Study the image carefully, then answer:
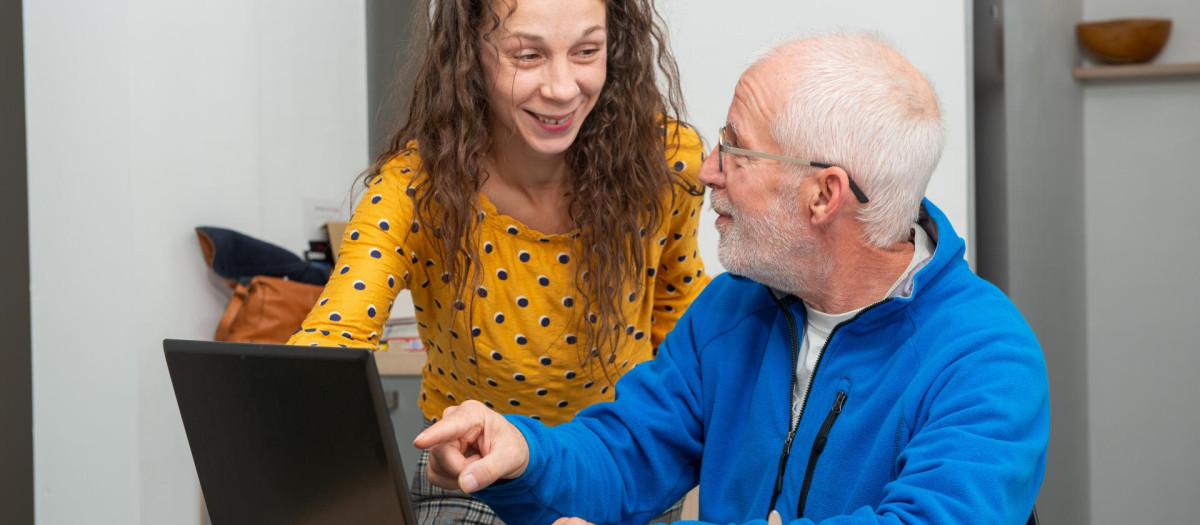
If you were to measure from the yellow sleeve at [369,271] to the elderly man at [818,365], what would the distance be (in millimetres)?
261


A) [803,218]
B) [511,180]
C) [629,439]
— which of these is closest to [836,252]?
[803,218]

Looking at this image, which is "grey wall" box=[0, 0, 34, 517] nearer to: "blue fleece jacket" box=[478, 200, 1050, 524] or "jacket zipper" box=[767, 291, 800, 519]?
"blue fleece jacket" box=[478, 200, 1050, 524]

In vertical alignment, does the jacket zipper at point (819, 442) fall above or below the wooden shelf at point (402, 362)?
above

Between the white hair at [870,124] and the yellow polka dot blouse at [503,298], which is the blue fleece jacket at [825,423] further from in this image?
the yellow polka dot blouse at [503,298]

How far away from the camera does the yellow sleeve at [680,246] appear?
1665mm

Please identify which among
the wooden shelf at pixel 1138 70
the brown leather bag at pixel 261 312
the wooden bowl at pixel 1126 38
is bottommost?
the brown leather bag at pixel 261 312

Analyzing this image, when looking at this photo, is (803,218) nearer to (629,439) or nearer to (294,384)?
(629,439)

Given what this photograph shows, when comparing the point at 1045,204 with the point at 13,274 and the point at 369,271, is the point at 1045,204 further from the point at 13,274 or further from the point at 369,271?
the point at 13,274

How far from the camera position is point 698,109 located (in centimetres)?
271

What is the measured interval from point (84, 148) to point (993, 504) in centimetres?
190

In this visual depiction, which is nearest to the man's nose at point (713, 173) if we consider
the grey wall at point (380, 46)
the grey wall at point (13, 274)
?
the grey wall at point (13, 274)

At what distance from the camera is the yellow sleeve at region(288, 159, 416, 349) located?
4.31 ft

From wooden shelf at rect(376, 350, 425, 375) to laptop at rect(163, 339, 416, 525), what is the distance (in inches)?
62.3

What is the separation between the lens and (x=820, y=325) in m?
1.29
